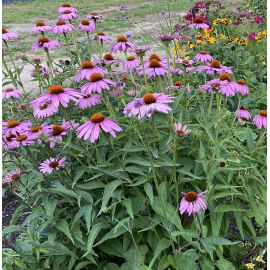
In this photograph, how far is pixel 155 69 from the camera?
111cm

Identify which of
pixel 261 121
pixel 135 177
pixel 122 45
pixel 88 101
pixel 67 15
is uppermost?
pixel 67 15

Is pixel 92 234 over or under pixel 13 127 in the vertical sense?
under

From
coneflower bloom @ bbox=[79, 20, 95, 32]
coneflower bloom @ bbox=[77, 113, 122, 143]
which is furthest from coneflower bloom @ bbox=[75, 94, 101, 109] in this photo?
coneflower bloom @ bbox=[79, 20, 95, 32]

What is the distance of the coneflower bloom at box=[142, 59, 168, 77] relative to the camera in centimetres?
110

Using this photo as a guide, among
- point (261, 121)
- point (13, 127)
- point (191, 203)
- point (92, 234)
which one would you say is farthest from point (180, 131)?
point (13, 127)

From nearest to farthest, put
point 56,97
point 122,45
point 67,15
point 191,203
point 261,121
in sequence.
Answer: point 191,203
point 56,97
point 261,121
point 122,45
point 67,15

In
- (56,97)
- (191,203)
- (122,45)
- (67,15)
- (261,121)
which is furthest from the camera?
(67,15)

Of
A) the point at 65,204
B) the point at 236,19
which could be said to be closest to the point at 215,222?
the point at 65,204

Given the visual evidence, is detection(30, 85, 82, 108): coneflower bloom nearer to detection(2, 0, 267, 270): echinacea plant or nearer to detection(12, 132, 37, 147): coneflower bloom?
detection(2, 0, 267, 270): echinacea plant

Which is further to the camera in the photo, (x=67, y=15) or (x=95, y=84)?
(x=67, y=15)

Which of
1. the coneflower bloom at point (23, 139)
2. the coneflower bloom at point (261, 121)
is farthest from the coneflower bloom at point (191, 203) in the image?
the coneflower bloom at point (23, 139)

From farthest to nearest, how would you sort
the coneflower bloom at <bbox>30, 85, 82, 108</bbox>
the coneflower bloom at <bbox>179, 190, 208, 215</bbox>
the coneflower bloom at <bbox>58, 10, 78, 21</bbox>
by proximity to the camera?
1. the coneflower bloom at <bbox>58, 10, 78, 21</bbox>
2. the coneflower bloom at <bbox>30, 85, 82, 108</bbox>
3. the coneflower bloom at <bbox>179, 190, 208, 215</bbox>

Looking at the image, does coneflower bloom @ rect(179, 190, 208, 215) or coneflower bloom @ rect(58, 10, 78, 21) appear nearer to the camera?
coneflower bloom @ rect(179, 190, 208, 215)

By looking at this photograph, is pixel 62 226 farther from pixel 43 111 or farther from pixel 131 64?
pixel 131 64
